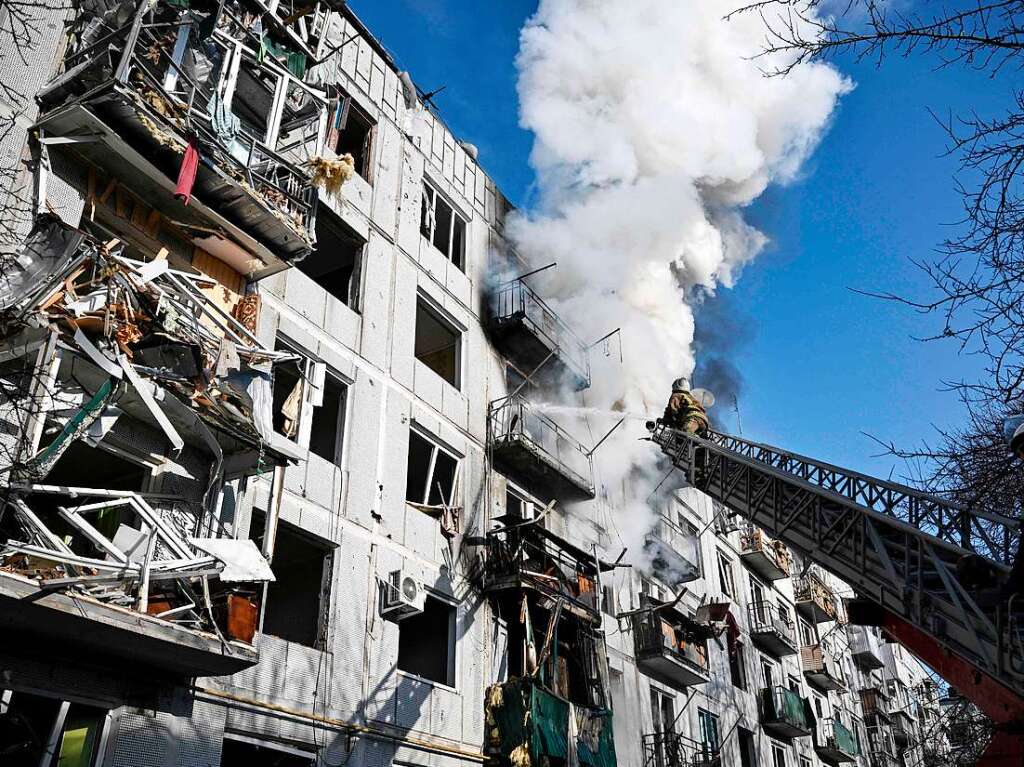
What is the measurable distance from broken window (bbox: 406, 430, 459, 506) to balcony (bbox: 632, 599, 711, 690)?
22.3 ft

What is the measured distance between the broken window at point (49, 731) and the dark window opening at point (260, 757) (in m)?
2.56

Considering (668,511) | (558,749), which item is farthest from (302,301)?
(668,511)

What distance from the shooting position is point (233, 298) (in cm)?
1315

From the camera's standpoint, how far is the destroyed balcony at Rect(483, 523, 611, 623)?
16.8m

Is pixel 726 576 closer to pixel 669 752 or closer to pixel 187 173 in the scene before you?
pixel 669 752

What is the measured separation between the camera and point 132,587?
923cm

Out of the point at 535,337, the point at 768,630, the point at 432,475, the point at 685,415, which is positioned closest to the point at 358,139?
the point at 535,337

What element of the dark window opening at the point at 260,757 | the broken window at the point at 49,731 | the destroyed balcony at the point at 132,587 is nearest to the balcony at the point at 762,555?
the dark window opening at the point at 260,757

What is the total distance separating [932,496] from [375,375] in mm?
9609

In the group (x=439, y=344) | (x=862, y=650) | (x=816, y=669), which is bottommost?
(x=816, y=669)

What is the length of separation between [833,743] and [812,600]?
18.9 feet

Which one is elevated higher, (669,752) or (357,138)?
(357,138)

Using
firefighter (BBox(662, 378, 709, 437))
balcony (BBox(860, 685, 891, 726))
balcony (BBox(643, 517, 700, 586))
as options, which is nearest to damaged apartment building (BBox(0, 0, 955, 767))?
balcony (BBox(643, 517, 700, 586))

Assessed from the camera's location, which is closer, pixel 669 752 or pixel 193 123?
pixel 193 123
